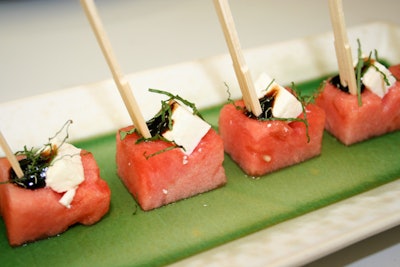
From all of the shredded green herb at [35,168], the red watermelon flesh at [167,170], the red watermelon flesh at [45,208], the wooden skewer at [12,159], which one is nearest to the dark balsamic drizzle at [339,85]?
the red watermelon flesh at [167,170]

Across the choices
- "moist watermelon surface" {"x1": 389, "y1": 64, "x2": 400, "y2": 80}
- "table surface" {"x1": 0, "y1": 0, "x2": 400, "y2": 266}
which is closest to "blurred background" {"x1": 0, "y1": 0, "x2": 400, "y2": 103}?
"table surface" {"x1": 0, "y1": 0, "x2": 400, "y2": 266}

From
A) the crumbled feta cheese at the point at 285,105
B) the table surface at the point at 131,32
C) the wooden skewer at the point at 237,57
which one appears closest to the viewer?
the wooden skewer at the point at 237,57

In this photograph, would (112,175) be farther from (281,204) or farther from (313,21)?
(313,21)

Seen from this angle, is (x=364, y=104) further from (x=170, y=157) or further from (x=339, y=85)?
(x=170, y=157)

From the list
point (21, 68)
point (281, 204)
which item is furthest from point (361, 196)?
point (21, 68)

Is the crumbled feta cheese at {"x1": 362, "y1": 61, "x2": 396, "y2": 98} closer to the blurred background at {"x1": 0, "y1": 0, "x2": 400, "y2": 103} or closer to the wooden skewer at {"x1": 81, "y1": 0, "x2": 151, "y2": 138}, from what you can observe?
the wooden skewer at {"x1": 81, "y1": 0, "x2": 151, "y2": 138}

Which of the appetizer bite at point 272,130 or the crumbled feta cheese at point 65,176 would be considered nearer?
the crumbled feta cheese at point 65,176

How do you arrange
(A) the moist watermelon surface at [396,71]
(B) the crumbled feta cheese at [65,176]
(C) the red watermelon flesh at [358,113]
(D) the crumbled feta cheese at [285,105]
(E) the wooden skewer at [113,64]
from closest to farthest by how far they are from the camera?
(E) the wooden skewer at [113,64]
(B) the crumbled feta cheese at [65,176]
(D) the crumbled feta cheese at [285,105]
(C) the red watermelon flesh at [358,113]
(A) the moist watermelon surface at [396,71]

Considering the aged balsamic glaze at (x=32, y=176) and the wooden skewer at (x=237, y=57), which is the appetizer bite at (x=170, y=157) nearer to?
the wooden skewer at (x=237, y=57)
